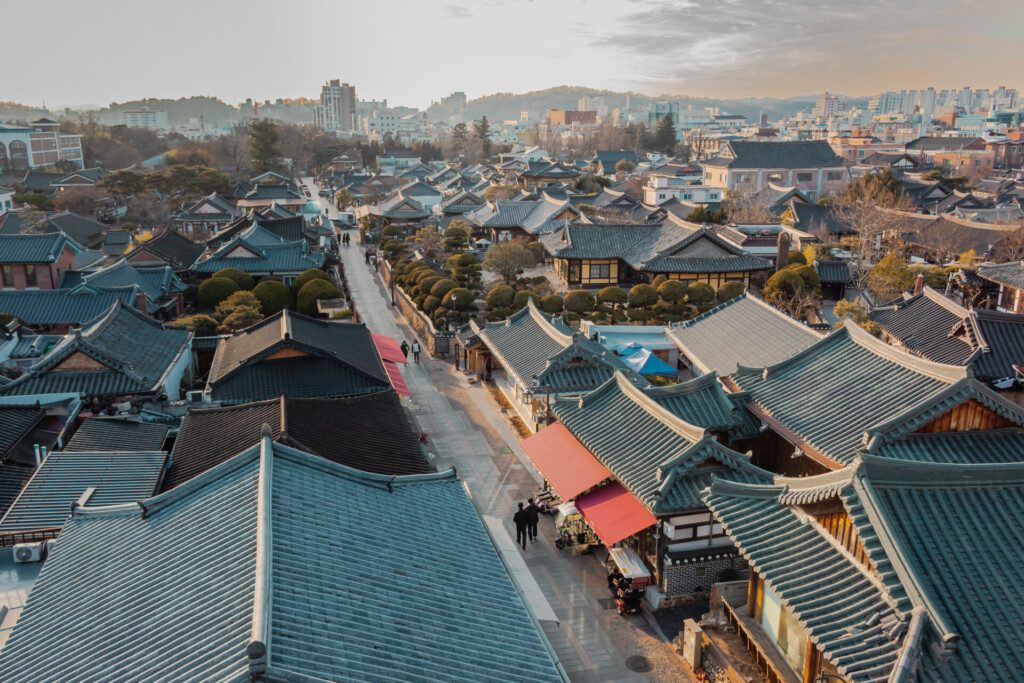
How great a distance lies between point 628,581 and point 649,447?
9.44ft

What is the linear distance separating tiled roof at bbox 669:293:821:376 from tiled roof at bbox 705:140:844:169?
60.7m

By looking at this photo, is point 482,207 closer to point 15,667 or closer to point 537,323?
point 537,323

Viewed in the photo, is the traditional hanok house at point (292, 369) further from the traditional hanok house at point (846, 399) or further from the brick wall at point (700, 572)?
the traditional hanok house at point (846, 399)

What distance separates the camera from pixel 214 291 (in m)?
36.1

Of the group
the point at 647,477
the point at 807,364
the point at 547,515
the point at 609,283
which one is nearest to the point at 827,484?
the point at 647,477

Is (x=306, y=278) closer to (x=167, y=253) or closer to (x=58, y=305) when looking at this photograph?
(x=58, y=305)

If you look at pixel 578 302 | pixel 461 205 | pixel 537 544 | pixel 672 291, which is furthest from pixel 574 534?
pixel 461 205

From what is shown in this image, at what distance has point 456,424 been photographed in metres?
26.0

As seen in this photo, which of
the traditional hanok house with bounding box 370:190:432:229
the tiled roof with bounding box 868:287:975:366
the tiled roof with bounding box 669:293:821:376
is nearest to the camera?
the tiled roof with bounding box 669:293:821:376

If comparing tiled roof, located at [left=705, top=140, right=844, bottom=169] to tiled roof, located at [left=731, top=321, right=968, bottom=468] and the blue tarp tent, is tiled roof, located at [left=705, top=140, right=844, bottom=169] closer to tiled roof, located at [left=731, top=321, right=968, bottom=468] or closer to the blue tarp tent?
the blue tarp tent

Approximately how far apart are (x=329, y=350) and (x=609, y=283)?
2303 cm

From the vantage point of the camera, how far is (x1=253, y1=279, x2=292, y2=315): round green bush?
1384 inches

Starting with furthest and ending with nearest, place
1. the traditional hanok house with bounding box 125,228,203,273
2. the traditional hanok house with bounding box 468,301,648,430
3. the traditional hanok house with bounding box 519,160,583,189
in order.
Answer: the traditional hanok house with bounding box 519,160,583,189, the traditional hanok house with bounding box 125,228,203,273, the traditional hanok house with bounding box 468,301,648,430

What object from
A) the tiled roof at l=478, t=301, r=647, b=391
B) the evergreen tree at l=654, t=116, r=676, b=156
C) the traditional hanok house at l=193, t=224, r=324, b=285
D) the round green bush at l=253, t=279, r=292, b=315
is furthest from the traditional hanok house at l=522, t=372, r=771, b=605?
the evergreen tree at l=654, t=116, r=676, b=156
